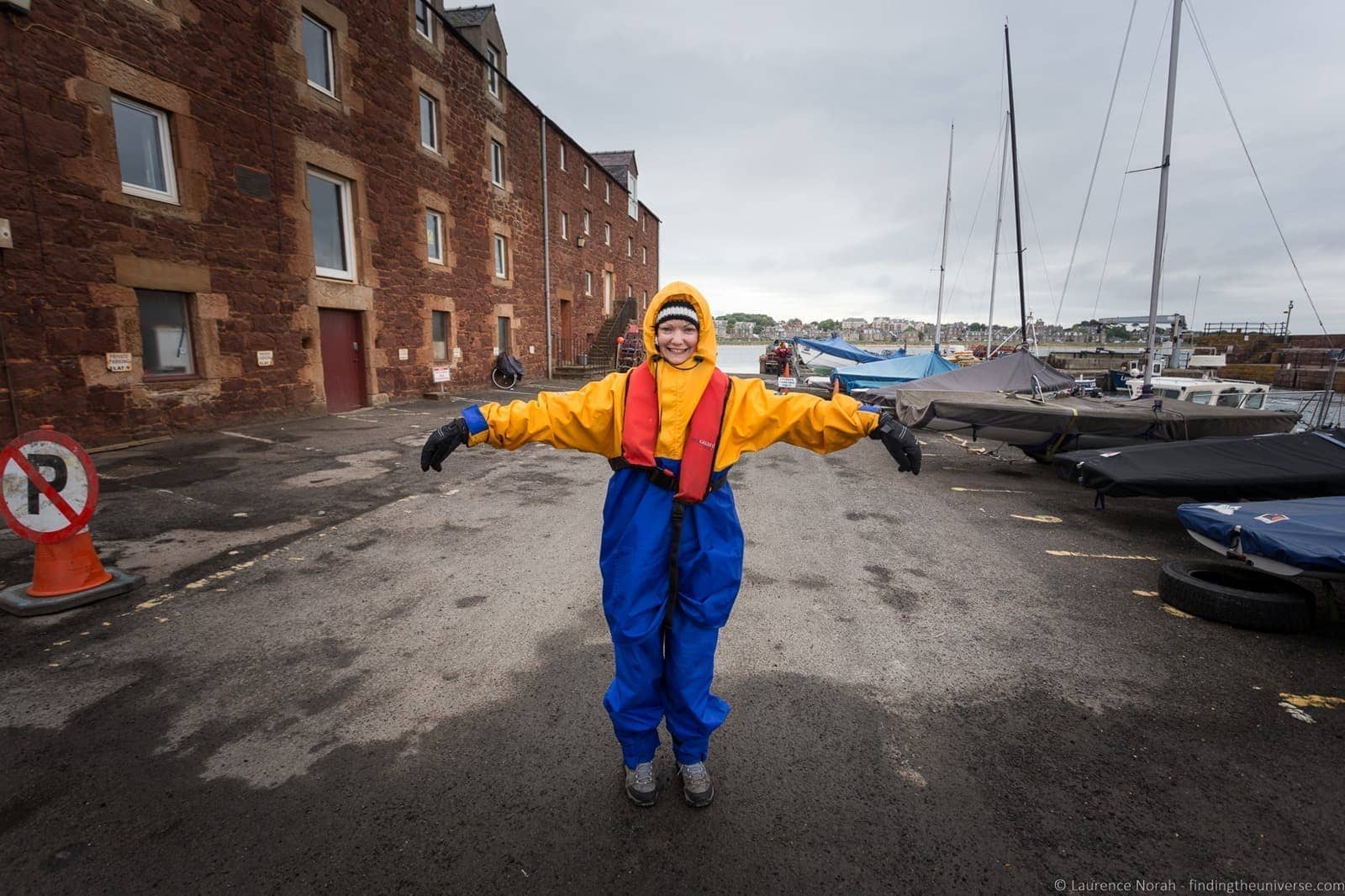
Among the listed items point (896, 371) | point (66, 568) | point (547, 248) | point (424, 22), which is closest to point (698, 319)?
point (66, 568)

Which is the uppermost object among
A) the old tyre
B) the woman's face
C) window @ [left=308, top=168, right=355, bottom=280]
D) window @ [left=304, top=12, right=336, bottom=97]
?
window @ [left=304, top=12, right=336, bottom=97]

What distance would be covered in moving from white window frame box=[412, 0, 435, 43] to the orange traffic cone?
1536cm

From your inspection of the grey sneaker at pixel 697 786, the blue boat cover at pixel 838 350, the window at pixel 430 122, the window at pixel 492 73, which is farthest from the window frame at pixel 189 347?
the blue boat cover at pixel 838 350

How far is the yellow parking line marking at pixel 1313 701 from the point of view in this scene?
3.02 metres

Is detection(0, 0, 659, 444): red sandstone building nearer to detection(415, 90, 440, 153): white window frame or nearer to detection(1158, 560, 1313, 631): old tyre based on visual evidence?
detection(415, 90, 440, 153): white window frame

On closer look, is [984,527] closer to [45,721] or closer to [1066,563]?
[1066,563]

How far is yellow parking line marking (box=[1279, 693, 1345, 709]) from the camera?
3.02 meters

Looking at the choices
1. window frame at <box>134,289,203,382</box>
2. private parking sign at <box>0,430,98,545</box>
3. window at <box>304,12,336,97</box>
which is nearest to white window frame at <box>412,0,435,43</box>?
window at <box>304,12,336,97</box>

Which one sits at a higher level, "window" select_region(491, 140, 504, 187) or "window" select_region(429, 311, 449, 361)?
"window" select_region(491, 140, 504, 187)

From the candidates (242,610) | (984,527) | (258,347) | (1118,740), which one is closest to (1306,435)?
(984,527)

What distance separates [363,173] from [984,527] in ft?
46.2

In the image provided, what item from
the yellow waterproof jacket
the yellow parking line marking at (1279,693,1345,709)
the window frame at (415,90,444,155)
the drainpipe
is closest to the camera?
the yellow waterproof jacket

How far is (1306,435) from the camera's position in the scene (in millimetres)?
6059

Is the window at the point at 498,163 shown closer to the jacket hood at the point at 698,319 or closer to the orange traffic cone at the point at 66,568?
the orange traffic cone at the point at 66,568
